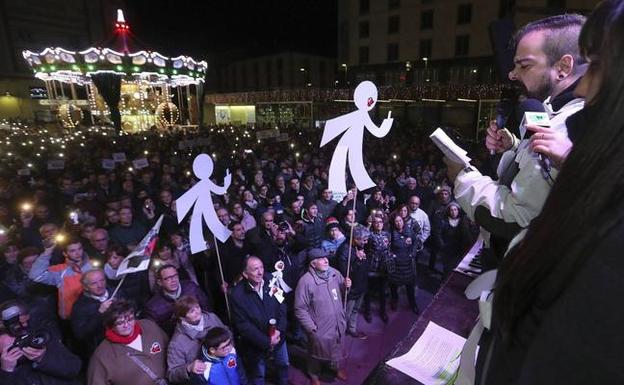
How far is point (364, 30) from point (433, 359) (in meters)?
41.8

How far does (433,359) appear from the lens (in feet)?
5.85

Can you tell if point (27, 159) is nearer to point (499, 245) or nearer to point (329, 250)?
point (329, 250)

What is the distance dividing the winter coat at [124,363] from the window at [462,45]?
115ft

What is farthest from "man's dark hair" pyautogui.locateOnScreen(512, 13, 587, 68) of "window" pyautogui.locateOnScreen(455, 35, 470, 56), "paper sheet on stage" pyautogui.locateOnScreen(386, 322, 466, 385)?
"window" pyautogui.locateOnScreen(455, 35, 470, 56)

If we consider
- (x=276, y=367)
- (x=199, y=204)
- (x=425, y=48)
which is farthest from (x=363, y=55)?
(x=276, y=367)

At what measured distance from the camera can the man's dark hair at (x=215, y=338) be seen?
131 inches

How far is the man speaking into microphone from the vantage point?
1223 mm

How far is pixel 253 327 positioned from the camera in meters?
4.18

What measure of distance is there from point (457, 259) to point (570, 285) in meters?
6.73

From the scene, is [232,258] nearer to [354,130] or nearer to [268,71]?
[354,130]

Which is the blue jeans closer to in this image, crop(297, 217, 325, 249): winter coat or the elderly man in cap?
the elderly man in cap

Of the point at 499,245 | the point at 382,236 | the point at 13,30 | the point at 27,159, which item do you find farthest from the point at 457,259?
the point at 13,30

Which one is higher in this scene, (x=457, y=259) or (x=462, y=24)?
(x=462, y=24)

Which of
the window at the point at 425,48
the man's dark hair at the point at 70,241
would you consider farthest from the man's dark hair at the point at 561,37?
the window at the point at 425,48
